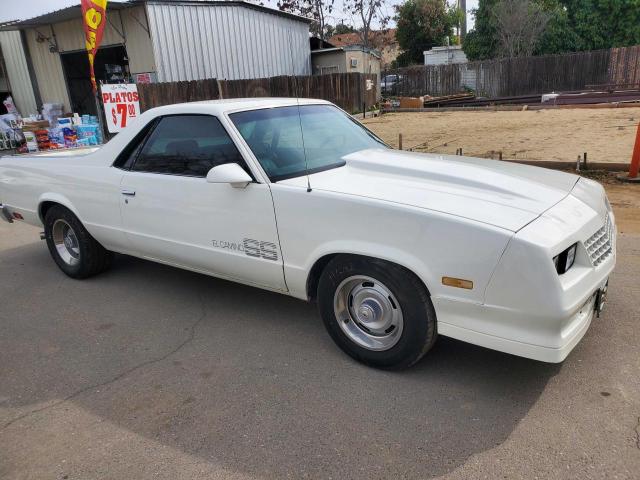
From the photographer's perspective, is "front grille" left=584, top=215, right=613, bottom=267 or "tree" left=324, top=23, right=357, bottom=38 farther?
"tree" left=324, top=23, right=357, bottom=38

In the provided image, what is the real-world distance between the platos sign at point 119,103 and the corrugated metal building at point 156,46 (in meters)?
4.88

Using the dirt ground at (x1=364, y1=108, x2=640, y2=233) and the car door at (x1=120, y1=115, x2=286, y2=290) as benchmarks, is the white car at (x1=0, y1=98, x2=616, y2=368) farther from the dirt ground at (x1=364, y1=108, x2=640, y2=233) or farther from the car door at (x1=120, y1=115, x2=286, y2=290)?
the dirt ground at (x1=364, y1=108, x2=640, y2=233)

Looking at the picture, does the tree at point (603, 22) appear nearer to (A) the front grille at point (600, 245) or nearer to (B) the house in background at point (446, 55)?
(B) the house in background at point (446, 55)

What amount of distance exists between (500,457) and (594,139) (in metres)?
10.7

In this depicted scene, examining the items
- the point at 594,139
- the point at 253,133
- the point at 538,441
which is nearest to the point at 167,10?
the point at 594,139

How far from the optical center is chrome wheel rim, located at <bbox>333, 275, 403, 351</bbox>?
3076 mm

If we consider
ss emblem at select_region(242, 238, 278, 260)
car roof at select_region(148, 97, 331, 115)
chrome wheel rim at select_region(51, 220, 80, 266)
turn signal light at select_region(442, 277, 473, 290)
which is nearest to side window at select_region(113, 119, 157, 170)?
car roof at select_region(148, 97, 331, 115)

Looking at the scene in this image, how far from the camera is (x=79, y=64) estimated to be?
19.9 metres

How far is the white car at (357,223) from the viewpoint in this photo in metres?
2.64

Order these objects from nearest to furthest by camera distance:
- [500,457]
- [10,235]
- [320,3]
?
[500,457] < [10,235] < [320,3]

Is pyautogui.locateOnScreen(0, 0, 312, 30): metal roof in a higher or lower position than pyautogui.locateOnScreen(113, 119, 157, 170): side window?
higher

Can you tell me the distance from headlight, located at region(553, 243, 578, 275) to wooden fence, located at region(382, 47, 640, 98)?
27.9 meters

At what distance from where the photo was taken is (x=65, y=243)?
525 centimetres

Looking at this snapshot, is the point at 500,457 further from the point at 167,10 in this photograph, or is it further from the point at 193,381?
the point at 167,10
